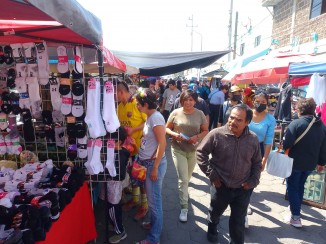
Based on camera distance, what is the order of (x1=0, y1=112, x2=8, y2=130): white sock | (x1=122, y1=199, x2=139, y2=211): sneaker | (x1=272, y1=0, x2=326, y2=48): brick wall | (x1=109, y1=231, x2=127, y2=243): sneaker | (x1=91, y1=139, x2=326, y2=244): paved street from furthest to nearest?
(x1=272, y1=0, x2=326, y2=48): brick wall → (x1=122, y1=199, x2=139, y2=211): sneaker → (x1=91, y1=139, x2=326, y2=244): paved street → (x1=109, y1=231, x2=127, y2=243): sneaker → (x1=0, y1=112, x2=8, y2=130): white sock

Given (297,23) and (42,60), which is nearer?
(42,60)

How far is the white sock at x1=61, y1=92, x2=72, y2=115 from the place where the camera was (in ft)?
8.03

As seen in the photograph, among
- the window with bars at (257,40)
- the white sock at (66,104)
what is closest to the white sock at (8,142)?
the white sock at (66,104)

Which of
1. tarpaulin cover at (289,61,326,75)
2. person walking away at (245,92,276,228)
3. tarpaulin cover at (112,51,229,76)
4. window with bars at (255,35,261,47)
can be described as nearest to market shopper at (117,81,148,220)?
person walking away at (245,92,276,228)

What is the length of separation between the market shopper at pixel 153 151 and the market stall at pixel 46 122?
0.49 meters

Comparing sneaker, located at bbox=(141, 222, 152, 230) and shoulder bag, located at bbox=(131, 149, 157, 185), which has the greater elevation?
shoulder bag, located at bbox=(131, 149, 157, 185)

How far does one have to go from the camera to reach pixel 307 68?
4.19 m

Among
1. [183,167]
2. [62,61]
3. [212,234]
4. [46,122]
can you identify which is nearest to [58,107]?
[46,122]

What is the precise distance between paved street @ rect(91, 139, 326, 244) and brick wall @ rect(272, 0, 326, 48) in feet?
24.3

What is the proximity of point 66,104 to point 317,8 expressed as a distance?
10.5m

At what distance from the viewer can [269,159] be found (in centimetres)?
354

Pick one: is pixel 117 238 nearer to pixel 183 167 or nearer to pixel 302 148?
pixel 183 167

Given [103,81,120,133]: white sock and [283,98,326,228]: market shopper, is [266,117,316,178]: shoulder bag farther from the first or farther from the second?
[103,81,120,133]: white sock

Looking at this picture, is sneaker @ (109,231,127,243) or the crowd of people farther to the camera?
sneaker @ (109,231,127,243)
